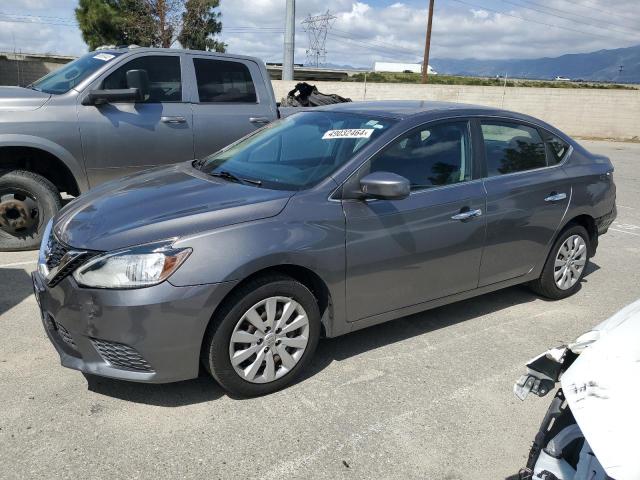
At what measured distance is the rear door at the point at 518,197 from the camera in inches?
164

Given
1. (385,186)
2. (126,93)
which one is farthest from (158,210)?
(126,93)

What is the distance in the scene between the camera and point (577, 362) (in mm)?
1916

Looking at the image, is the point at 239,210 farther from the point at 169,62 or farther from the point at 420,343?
the point at 169,62

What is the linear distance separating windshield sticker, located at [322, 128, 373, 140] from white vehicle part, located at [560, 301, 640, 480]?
207cm

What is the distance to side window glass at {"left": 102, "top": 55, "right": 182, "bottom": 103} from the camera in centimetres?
586

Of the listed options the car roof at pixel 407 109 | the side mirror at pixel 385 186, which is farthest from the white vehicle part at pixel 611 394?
the car roof at pixel 407 109

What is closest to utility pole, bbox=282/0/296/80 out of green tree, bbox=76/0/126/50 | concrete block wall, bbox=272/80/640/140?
concrete block wall, bbox=272/80/640/140

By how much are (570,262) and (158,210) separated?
3.52m

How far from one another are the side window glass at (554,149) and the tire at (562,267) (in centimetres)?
58

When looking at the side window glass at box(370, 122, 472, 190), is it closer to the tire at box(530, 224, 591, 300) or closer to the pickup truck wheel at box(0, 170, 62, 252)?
the tire at box(530, 224, 591, 300)

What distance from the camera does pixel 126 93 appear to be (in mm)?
5625

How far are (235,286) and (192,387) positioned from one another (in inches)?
30.3

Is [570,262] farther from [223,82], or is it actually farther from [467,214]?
[223,82]

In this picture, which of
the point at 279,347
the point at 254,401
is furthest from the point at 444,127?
the point at 254,401
